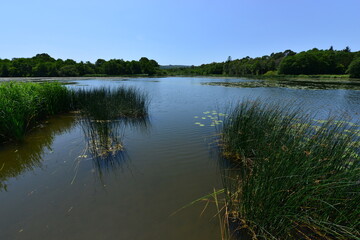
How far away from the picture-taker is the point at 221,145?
4.91 meters

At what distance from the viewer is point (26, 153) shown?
4320mm

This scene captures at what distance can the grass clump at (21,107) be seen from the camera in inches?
184

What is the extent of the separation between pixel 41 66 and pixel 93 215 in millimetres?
70667

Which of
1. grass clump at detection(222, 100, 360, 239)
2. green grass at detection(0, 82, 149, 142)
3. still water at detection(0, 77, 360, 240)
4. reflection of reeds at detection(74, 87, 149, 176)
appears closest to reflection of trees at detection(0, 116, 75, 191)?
still water at detection(0, 77, 360, 240)

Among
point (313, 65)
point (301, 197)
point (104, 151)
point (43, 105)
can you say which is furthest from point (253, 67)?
point (301, 197)

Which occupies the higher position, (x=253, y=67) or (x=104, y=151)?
(x=253, y=67)

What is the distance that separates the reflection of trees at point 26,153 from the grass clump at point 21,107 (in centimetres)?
36

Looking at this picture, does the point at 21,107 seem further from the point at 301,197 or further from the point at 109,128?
the point at 301,197

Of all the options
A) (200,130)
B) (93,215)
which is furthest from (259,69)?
(93,215)

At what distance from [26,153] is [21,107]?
206 cm

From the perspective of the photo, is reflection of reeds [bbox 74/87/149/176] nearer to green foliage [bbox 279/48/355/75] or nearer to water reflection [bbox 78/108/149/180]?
water reflection [bbox 78/108/149/180]

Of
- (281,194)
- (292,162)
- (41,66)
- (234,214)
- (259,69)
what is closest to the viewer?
(281,194)

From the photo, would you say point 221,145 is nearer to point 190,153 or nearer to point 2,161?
point 190,153

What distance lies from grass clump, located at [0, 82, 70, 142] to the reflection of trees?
1.17ft
